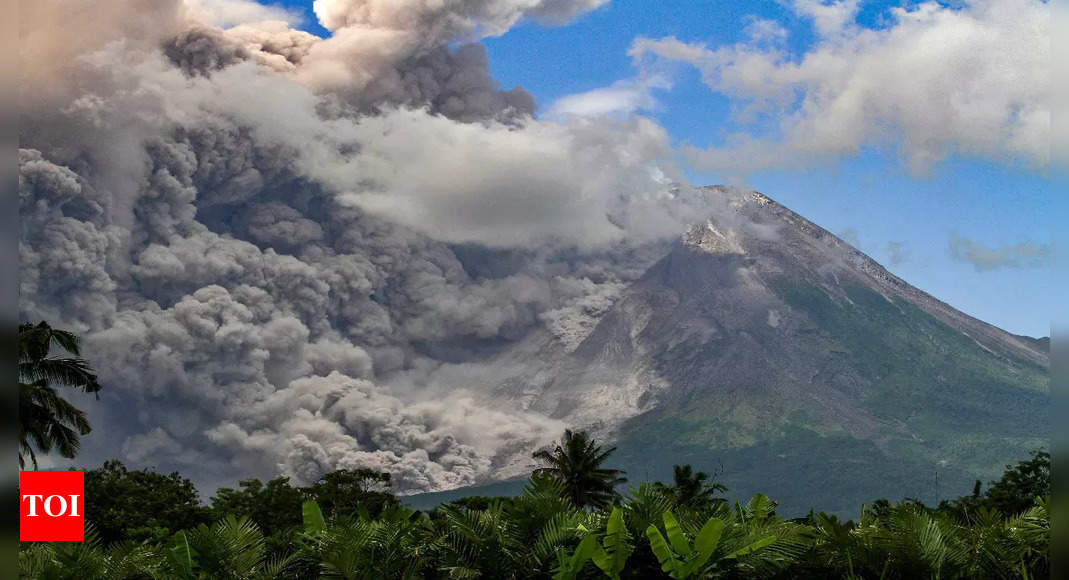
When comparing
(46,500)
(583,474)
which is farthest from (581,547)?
(583,474)

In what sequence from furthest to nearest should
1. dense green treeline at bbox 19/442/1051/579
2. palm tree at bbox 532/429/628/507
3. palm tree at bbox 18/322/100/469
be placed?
palm tree at bbox 532/429/628/507, palm tree at bbox 18/322/100/469, dense green treeline at bbox 19/442/1051/579

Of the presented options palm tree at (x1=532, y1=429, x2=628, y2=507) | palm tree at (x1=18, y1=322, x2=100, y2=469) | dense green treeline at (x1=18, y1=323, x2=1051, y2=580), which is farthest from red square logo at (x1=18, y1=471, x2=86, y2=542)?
palm tree at (x1=532, y1=429, x2=628, y2=507)

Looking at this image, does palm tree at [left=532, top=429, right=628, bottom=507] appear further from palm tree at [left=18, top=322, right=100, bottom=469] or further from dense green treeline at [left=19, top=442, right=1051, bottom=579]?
dense green treeline at [left=19, top=442, right=1051, bottom=579]

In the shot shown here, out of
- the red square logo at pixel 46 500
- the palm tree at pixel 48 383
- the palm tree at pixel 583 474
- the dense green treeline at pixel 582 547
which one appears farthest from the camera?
the palm tree at pixel 583 474

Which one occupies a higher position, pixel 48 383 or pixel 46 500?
pixel 48 383

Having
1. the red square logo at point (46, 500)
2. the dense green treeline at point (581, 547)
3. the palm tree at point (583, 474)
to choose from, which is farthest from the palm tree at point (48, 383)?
the palm tree at point (583, 474)

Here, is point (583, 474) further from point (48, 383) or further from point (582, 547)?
point (582, 547)

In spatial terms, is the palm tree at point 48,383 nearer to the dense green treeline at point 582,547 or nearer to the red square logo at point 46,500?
the dense green treeline at point 582,547

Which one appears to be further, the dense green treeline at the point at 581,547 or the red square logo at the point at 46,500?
the dense green treeline at the point at 581,547

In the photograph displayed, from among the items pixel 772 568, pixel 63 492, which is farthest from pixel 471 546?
pixel 63 492

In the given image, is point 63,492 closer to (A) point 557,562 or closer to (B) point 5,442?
(B) point 5,442

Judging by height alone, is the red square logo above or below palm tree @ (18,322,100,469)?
below
